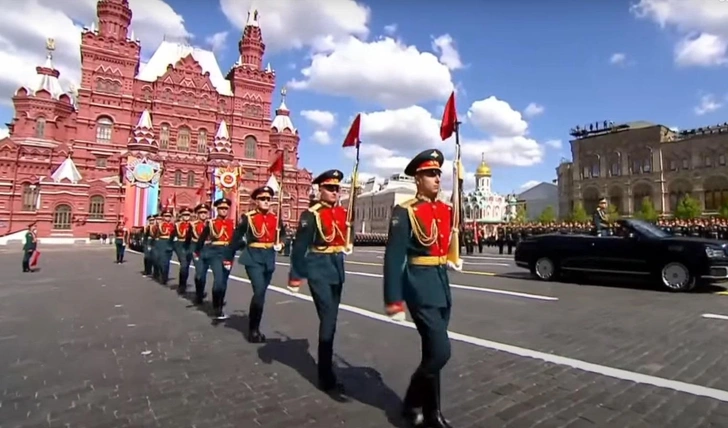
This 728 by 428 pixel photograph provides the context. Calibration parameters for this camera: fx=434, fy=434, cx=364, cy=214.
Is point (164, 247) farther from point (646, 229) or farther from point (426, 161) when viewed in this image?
point (646, 229)

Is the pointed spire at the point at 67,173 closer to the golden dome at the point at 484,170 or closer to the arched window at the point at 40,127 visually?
the arched window at the point at 40,127

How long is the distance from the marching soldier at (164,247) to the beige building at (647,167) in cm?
6719

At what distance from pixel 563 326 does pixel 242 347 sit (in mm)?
4469

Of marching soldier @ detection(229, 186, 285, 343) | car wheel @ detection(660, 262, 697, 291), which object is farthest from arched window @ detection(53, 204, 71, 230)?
car wheel @ detection(660, 262, 697, 291)

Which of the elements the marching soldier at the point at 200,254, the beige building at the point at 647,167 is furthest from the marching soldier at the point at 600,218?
the beige building at the point at 647,167

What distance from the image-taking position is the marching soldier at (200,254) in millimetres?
8150

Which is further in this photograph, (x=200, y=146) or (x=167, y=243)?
(x=200, y=146)

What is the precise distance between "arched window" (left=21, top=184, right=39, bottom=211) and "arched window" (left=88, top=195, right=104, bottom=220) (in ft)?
17.0

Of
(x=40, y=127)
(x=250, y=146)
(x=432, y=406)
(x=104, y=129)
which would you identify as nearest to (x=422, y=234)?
(x=432, y=406)

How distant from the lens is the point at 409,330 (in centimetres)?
605

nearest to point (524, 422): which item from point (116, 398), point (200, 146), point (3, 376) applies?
point (116, 398)

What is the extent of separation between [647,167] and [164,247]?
7006cm

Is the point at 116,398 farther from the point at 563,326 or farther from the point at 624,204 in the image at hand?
the point at 624,204

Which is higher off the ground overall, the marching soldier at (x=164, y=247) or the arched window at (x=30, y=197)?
the arched window at (x=30, y=197)
